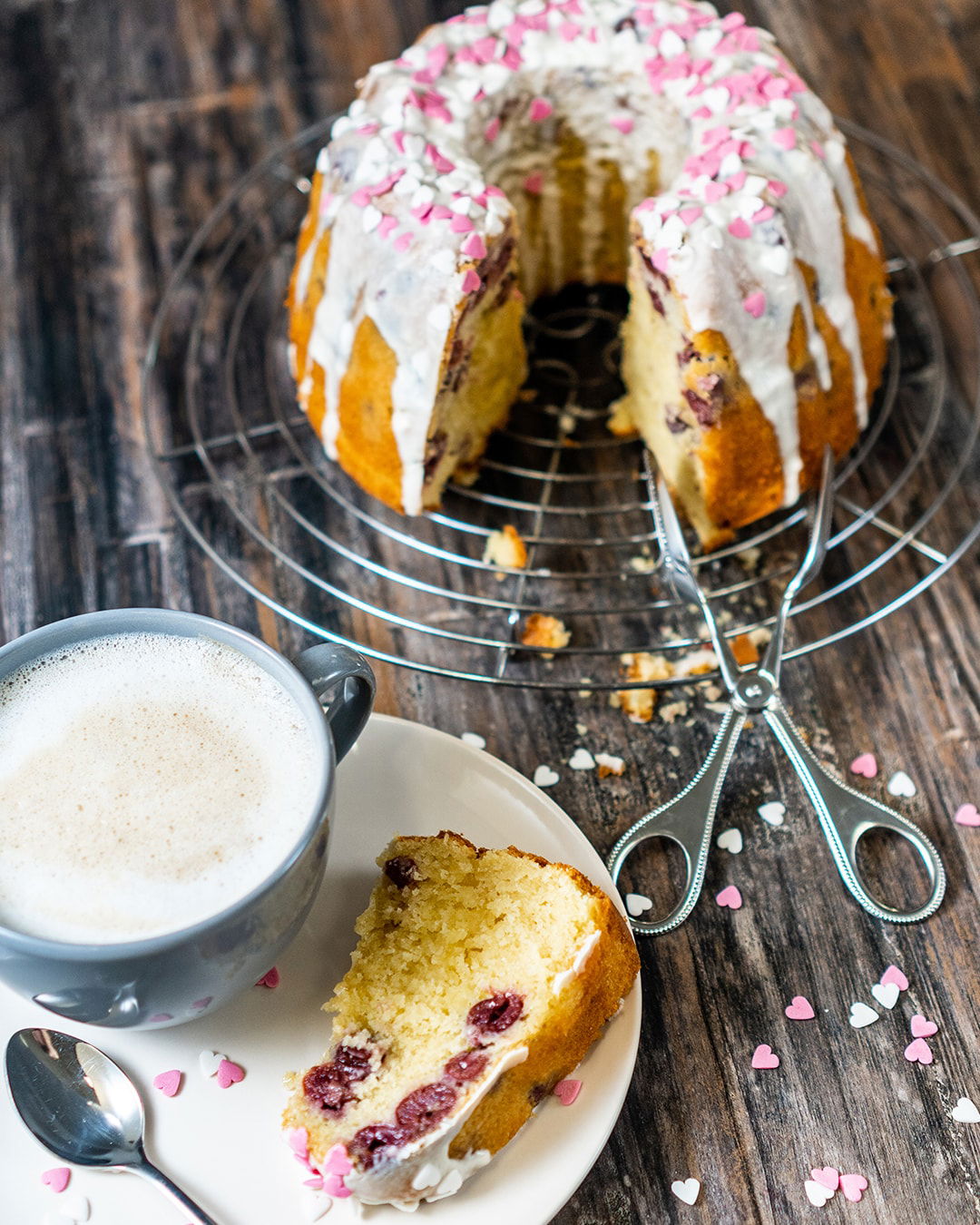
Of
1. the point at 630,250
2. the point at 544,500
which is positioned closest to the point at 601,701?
the point at 544,500

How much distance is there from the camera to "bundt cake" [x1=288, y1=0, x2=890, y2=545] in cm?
185

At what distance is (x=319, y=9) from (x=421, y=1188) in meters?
2.54

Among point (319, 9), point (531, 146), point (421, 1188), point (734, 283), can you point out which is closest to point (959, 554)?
point (734, 283)

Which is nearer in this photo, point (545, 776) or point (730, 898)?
point (730, 898)

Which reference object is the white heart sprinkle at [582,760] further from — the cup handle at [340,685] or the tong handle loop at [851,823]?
the cup handle at [340,685]

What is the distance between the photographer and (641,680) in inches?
75.9

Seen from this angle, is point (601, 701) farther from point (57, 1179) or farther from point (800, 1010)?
point (57, 1179)

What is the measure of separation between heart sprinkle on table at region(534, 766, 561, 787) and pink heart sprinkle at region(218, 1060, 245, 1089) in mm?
625

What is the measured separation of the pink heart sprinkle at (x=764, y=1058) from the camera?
1574 millimetres

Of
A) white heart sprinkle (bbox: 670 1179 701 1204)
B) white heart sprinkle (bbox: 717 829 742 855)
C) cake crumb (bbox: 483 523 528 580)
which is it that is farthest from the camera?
cake crumb (bbox: 483 523 528 580)

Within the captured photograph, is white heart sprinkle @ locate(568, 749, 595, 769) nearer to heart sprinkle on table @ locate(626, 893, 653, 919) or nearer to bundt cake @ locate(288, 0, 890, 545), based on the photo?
heart sprinkle on table @ locate(626, 893, 653, 919)

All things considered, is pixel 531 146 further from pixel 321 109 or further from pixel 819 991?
pixel 819 991

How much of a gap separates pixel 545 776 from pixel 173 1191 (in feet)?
2.55

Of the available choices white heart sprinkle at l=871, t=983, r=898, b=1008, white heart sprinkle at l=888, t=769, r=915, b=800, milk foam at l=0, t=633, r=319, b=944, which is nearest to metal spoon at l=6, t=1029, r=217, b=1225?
milk foam at l=0, t=633, r=319, b=944
